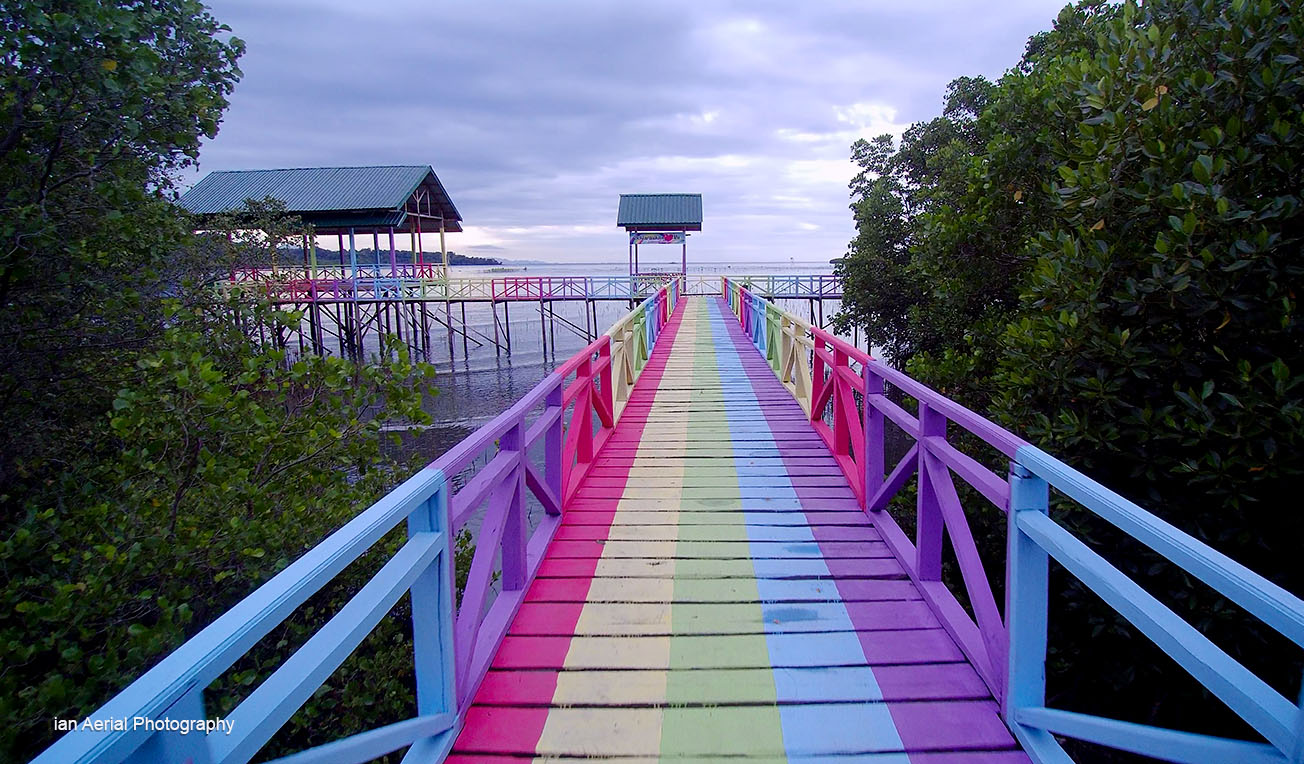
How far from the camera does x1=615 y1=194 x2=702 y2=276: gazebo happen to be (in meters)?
28.6

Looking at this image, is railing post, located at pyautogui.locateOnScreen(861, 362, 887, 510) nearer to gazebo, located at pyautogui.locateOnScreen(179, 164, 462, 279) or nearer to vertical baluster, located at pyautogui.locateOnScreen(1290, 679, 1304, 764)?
vertical baluster, located at pyautogui.locateOnScreen(1290, 679, 1304, 764)

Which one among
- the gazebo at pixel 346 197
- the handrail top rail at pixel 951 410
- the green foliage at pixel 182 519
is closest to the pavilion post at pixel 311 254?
the gazebo at pixel 346 197

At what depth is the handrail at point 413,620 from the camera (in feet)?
3.52

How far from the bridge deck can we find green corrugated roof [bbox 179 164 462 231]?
73.1 feet

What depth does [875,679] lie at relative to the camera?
255cm

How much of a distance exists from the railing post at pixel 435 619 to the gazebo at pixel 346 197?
2357cm

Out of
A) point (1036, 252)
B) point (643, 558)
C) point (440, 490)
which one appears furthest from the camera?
point (1036, 252)

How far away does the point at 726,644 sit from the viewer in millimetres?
2785

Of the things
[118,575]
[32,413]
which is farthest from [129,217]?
[118,575]

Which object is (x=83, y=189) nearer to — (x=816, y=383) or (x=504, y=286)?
(x=816, y=383)

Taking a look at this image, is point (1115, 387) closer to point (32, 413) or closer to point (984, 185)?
point (984, 185)

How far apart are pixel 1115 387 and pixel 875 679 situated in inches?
69.1

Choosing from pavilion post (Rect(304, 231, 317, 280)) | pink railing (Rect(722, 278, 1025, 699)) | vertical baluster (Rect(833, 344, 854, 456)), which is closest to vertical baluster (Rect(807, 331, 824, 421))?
pink railing (Rect(722, 278, 1025, 699))

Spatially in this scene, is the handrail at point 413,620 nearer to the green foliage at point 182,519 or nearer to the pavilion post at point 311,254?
the green foliage at point 182,519
